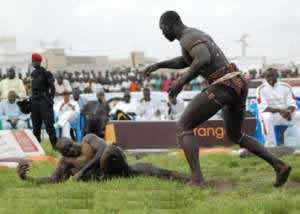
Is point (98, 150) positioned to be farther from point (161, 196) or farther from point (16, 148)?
point (16, 148)

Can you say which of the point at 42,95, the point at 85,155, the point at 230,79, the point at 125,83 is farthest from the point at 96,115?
the point at 125,83

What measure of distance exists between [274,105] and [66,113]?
660cm

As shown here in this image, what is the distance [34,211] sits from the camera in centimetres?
657

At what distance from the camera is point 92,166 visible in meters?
8.82

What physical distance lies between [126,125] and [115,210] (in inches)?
326

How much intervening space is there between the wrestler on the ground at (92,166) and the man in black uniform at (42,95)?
234 inches

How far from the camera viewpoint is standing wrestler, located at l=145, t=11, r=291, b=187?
793 centimetres

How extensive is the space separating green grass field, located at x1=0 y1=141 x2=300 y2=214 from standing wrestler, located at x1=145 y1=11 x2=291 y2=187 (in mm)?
343

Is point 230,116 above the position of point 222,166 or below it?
above

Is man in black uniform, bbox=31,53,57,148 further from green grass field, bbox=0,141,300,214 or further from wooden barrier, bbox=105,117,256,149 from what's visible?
green grass field, bbox=0,141,300,214

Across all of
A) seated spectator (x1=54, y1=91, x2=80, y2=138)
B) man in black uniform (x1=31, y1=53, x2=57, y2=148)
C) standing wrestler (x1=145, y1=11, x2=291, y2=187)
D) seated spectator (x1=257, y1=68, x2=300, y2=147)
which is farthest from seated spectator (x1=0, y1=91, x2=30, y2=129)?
standing wrestler (x1=145, y1=11, x2=291, y2=187)

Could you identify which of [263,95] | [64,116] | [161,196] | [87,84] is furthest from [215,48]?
[87,84]

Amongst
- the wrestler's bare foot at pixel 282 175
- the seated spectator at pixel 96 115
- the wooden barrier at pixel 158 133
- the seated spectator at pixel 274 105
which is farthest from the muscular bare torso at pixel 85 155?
the seated spectator at pixel 96 115

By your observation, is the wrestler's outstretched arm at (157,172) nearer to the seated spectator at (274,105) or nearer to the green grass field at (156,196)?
the green grass field at (156,196)
